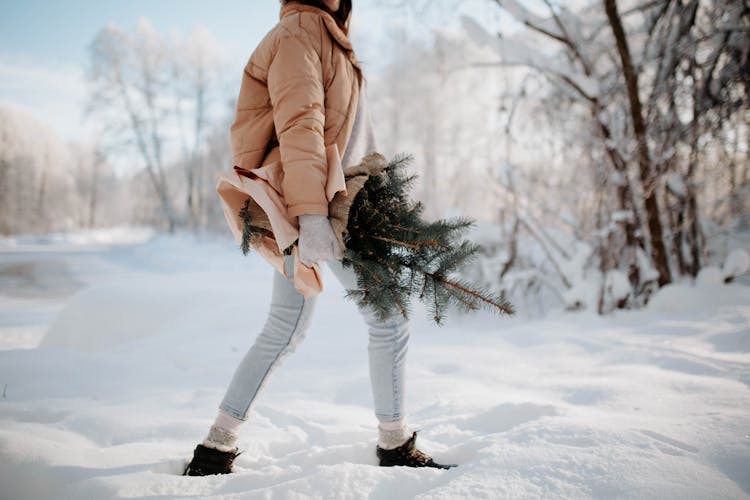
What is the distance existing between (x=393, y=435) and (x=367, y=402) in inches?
30.1

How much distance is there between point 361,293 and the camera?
1.11 meters

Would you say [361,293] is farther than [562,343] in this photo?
No

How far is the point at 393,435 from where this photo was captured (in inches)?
48.5

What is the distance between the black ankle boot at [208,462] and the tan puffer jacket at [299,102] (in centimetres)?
76

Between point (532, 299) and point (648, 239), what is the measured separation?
1249mm

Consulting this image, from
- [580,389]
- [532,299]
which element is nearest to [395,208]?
[580,389]

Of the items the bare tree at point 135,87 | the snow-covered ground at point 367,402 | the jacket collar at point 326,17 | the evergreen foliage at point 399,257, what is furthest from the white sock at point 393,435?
the bare tree at point 135,87

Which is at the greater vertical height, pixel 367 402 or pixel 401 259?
pixel 401 259

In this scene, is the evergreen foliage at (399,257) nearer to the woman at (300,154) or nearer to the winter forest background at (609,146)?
the woman at (300,154)

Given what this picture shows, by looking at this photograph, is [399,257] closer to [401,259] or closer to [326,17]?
[401,259]

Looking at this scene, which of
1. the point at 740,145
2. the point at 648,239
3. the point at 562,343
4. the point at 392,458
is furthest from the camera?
the point at 648,239

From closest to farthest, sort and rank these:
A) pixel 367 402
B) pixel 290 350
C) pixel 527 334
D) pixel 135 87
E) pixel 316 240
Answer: pixel 316 240, pixel 290 350, pixel 367 402, pixel 527 334, pixel 135 87

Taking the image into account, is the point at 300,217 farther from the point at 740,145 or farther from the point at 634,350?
the point at 740,145

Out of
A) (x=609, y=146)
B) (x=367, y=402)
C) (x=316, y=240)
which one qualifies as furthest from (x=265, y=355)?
(x=609, y=146)
